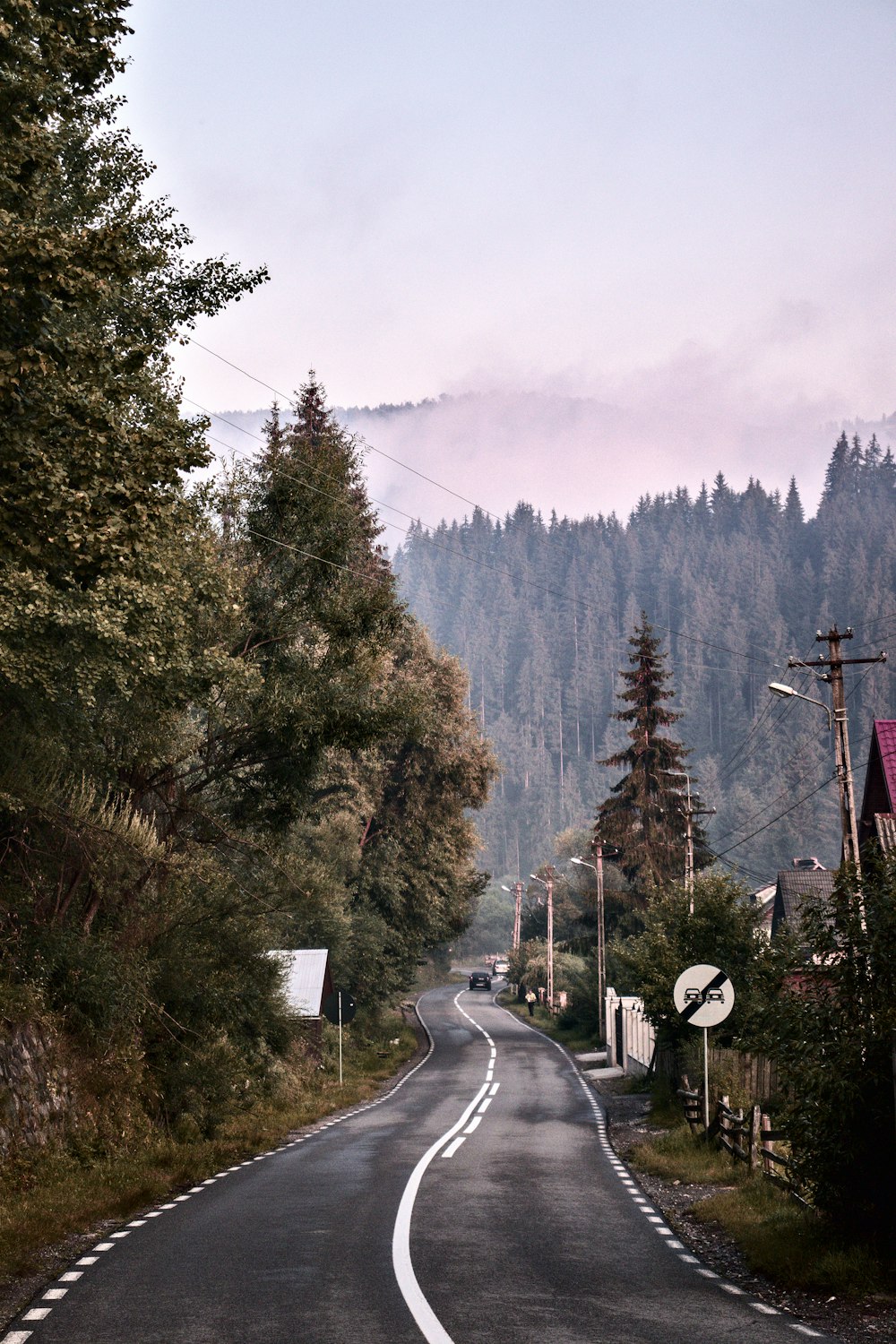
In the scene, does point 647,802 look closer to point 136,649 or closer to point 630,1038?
point 630,1038

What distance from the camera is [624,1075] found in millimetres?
41688

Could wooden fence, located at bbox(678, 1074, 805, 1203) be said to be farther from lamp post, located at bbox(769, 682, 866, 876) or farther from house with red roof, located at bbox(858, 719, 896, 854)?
house with red roof, located at bbox(858, 719, 896, 854)

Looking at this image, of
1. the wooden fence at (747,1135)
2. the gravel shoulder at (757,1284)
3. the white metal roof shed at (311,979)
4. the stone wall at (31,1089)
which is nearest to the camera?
the gravel shoulder at (757,1284)

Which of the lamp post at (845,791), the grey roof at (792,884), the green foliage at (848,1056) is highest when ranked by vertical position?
the grey roof at (792,884)

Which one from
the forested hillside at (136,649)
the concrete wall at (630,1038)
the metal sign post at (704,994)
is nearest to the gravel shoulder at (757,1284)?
the metal sign post at (704,994)

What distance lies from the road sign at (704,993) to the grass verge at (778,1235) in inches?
82.3

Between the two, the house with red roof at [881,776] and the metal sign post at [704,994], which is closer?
the metal sign post at [704,994]

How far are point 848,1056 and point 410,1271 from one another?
405 cm

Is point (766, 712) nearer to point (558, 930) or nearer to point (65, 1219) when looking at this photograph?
point (558, 930)

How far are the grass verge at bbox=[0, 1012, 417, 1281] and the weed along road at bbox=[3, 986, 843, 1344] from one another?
0.48 metres

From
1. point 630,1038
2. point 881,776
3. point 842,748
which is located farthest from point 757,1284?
point 630,1038

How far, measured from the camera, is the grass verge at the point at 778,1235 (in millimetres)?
10102

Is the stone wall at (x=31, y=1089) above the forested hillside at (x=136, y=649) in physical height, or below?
below

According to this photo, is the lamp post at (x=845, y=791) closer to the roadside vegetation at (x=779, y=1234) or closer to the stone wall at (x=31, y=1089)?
the roadside vegetation at (x=779, y=1234)
